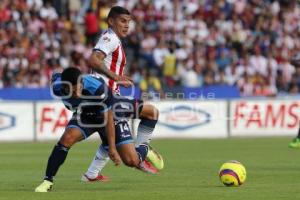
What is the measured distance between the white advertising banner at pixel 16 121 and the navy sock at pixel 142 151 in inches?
496

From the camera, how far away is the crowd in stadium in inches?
1113

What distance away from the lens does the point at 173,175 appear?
1423cm

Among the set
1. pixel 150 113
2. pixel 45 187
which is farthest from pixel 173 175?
pixel 45 187

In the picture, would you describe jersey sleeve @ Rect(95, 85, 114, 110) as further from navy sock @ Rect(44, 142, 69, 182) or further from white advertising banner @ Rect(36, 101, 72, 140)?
white advertising banner @ Rect(36, 101, 72, 140)

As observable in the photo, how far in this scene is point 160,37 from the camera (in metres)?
30.2

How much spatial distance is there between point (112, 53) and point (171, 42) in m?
17.4

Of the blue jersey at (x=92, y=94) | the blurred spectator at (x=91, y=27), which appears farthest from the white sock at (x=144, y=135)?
the blurred spectator at (x=91, y=27)

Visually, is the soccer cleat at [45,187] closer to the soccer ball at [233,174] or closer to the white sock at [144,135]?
the white sock at [144,135]

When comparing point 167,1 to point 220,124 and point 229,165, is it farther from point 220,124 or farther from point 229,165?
point 229,165

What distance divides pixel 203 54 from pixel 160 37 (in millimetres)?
1507

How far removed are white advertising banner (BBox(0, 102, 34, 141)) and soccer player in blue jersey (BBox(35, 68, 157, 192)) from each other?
12.8 metres

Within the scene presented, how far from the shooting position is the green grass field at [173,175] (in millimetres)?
11242

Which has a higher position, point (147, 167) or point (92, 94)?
point (92, 94)

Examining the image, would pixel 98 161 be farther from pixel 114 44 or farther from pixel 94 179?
pixel 114 44
